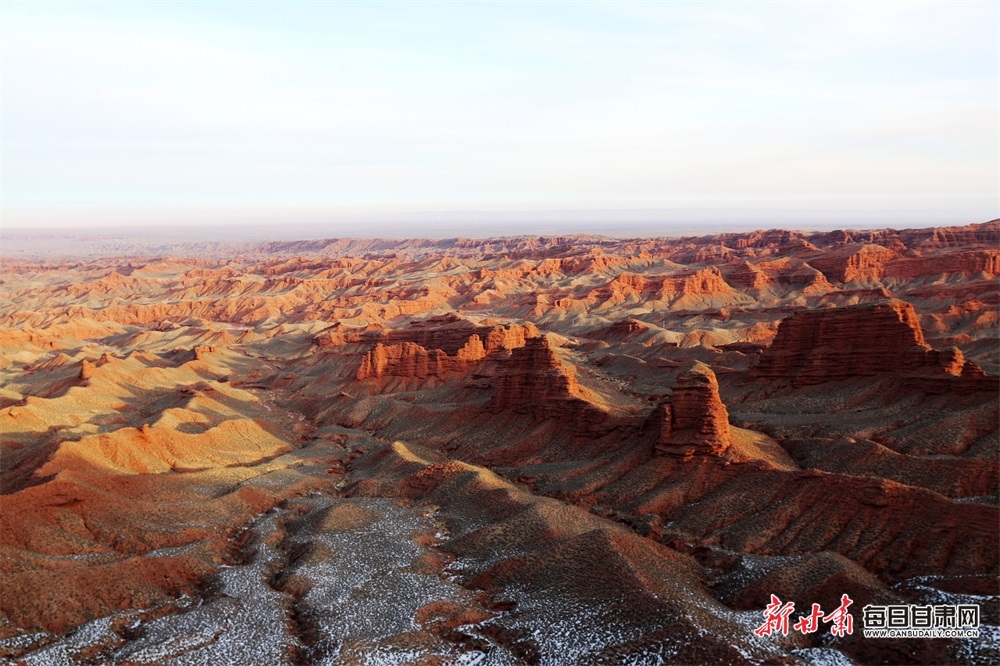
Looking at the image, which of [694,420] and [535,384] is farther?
[535,384]

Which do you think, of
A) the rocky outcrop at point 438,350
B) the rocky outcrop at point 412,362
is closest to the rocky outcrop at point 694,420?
the rocky outcrop at point 438,350

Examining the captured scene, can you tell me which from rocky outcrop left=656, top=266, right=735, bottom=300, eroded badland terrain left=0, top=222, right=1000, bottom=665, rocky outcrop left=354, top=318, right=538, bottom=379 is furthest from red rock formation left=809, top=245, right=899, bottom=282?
rocky outcrop left=354, top=318, right=538, bottom=379

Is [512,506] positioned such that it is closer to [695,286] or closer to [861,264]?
[695,286]

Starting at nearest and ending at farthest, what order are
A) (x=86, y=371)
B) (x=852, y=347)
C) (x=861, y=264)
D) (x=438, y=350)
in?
(x=852, y=347), (x=86, y=371), (x=438, y=350), (x=861, y=264)

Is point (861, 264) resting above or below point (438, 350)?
above

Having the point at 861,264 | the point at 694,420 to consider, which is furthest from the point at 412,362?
the point at 861,264

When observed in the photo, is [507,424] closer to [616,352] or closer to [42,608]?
[42,608]

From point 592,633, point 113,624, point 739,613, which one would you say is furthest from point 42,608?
point 739,613
